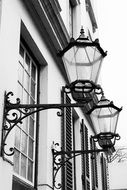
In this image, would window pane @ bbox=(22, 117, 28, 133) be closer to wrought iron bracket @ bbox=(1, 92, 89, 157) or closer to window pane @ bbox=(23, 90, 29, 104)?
window pane @ bbox=(23, 90, 29, 104)

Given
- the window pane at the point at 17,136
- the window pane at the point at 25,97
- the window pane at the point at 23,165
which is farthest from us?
the window pane at the point at 25,97

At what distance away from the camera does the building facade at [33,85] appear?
552 cm

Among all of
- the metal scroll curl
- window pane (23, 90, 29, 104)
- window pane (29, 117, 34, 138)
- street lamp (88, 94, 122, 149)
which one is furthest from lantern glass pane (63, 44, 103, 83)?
window pane (29, 117, 34, 138)

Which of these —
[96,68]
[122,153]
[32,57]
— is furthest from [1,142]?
[122,153]

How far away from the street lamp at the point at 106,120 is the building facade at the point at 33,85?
677 millimetres

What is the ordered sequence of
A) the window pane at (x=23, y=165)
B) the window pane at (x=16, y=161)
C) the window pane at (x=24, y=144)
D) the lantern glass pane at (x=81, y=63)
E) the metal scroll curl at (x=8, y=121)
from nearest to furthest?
the metal scroll curl at (x=8, y=121) → the lantern glass pane at (x=81, y=63) → the window pane at (x=16, y=161) → the window pane at (x=23, y=165) → the window pane at (x=24, y=144)

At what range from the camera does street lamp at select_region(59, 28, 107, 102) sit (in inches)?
202

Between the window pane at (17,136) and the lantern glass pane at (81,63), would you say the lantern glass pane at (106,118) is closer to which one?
the window pane at (17,136)

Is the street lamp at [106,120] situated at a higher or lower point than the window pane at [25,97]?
lower

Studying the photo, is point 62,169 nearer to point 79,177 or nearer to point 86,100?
point 79,177

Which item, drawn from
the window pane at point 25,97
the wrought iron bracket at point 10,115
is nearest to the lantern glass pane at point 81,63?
the wrought iron bracket at point 10,115

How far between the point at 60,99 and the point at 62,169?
4.42 feet

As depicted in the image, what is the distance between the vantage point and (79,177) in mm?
9789

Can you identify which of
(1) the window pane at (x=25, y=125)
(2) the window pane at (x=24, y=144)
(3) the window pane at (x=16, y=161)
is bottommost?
(3) the window pane at (x=16, y=161)
